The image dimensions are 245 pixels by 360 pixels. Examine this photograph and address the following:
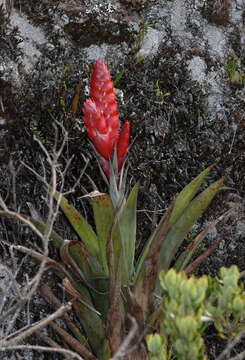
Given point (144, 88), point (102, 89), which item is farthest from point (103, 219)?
point (144, 88)

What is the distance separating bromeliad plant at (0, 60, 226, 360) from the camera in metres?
2.07

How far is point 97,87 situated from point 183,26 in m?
0.95

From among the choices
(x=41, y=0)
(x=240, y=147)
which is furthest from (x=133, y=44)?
(x=240, y=147)

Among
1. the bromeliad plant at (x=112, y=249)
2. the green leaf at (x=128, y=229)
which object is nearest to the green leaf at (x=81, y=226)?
the bromeliad plant at (x=112, y=249)

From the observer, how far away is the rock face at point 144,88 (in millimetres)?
→ 2512

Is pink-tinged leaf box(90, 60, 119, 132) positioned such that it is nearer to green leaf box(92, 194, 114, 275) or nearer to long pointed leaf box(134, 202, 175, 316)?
green leaf box(92, 194, 114, 275)

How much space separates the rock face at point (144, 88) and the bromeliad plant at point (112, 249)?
1.05ft

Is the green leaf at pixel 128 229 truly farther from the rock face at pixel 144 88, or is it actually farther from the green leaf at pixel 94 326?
the rock face at pixel 144 88

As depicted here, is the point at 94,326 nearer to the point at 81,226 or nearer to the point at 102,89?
the point at 81,226

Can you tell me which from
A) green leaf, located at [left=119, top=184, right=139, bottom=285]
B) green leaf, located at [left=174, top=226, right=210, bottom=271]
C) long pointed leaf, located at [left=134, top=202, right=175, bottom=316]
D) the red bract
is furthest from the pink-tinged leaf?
green leaf, located at [left=174, top=226, right=210, bottom=271]

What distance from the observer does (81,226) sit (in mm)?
2168

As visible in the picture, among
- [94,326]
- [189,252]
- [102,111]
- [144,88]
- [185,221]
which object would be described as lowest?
[94,326]

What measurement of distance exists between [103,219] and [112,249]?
132mm

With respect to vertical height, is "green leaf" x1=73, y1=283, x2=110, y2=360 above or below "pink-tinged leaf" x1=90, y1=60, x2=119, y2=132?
below
